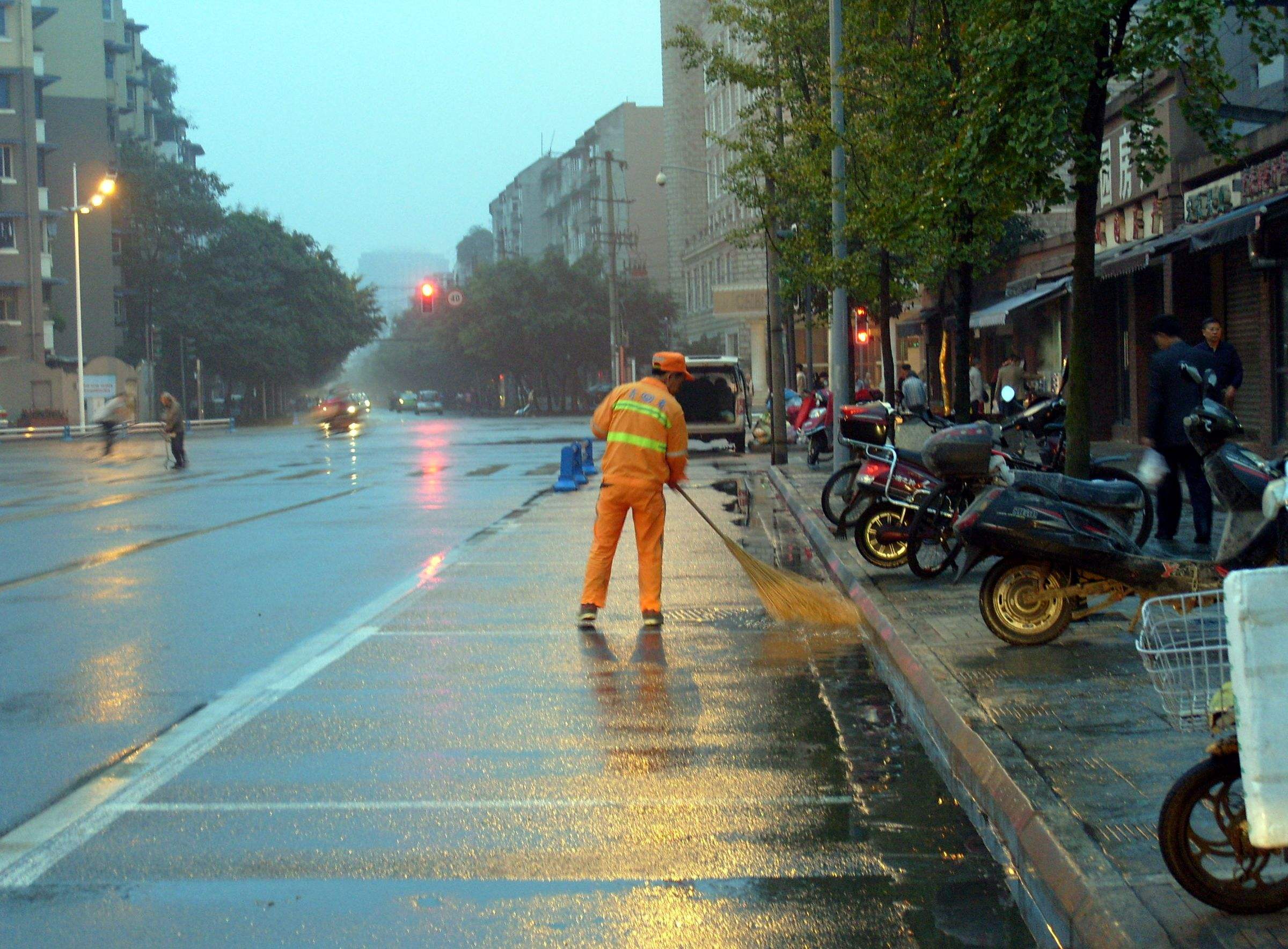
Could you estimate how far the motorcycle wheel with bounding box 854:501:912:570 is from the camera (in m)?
12.2

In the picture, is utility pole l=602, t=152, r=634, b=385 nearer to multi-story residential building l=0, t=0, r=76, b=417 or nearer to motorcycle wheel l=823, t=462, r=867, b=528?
multi-story residential building l=0, t=0, r=76, b=417

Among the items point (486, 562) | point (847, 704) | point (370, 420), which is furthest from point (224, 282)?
point (847, 704)

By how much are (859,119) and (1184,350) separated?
1011 cm

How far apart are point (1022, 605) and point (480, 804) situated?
3.68 metres

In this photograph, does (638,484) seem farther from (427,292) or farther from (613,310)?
(613,310)

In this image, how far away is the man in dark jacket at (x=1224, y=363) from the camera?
42.1 ft

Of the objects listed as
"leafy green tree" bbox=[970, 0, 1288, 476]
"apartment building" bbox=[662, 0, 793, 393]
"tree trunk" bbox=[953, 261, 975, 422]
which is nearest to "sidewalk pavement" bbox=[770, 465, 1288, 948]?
"leafy green tree" bbox=[970, 0, 1288, 476]

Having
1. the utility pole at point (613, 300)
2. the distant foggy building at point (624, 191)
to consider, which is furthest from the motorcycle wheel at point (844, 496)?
the distant foggy building at point (624, 191)

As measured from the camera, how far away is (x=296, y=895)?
4.74 meters

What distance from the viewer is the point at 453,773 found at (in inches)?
248

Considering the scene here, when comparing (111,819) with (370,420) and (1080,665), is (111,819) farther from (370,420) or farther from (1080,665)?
(370,420)

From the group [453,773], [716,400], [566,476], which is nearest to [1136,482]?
[453,773]

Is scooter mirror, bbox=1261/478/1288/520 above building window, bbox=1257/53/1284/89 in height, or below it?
below

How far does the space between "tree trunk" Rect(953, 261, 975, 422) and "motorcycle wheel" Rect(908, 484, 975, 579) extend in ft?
12.8
